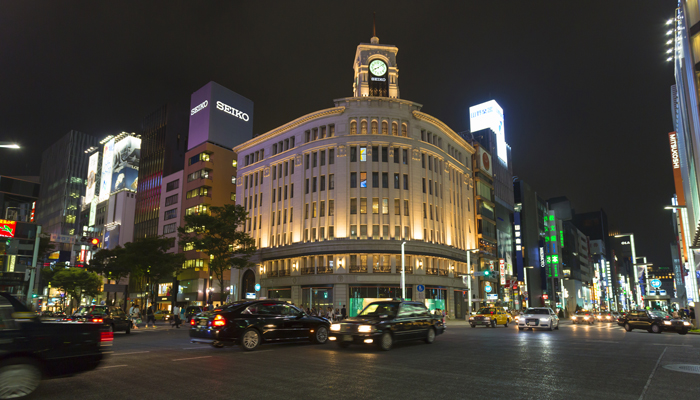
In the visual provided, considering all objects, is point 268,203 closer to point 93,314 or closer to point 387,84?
point 387,84

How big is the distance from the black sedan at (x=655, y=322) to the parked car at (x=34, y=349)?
31814 millimetres

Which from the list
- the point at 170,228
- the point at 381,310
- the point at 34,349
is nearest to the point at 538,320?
the point at 381,310

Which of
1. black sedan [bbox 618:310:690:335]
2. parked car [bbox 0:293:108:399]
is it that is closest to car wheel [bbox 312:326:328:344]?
parked car [bbox 0:293:108:399]

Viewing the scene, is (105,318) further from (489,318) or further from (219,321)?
(489,318)

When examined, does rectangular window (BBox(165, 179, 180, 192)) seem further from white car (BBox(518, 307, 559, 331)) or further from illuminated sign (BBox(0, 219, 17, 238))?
white car (BBox(518, 307, 559, 331))

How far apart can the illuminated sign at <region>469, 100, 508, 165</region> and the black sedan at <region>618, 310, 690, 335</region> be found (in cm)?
6499

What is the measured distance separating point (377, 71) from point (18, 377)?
6563 cm

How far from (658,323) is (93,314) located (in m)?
34.9

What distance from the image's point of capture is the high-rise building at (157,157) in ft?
318

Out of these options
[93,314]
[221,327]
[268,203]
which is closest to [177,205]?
[268,203]

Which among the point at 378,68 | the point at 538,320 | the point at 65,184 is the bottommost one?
the point at 538,320

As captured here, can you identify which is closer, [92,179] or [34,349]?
[34,349]

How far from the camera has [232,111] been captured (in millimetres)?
90750

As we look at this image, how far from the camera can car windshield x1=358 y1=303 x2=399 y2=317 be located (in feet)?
51.6
